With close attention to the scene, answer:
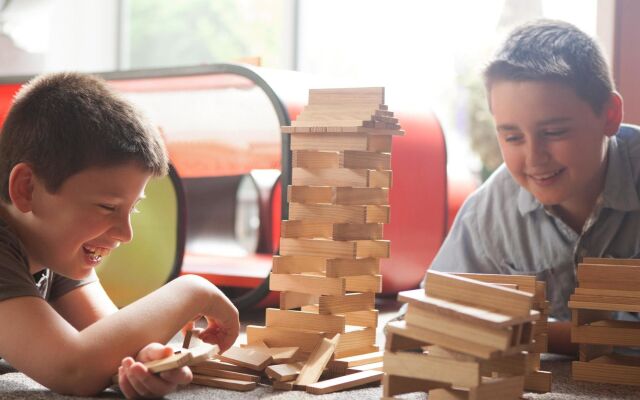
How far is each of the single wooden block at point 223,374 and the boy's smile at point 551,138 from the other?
671 millimetres

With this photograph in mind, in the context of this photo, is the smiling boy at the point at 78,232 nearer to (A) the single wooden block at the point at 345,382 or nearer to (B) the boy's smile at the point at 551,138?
(A) the single wooden block at the point at 345,382

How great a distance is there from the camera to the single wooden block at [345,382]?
117cm

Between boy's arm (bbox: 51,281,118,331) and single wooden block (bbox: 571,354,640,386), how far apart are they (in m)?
0.72

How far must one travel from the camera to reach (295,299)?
1385 millimetres

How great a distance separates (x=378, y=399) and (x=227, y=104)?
1289mm

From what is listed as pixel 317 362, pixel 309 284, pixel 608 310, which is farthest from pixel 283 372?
pixel 608 310

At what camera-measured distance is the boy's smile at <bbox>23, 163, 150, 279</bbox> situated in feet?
3.76

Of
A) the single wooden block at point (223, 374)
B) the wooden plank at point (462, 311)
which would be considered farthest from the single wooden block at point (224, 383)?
the wooden plank at point (462, 311)

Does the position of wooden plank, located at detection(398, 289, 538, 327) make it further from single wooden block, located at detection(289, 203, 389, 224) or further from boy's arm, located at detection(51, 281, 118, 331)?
boy's arm, located at detection(51, 281, 118, 331)

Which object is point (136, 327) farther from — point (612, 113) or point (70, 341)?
point (612, 113)

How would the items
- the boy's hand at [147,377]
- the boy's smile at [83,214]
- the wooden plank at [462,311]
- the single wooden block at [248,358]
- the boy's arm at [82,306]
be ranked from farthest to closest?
1. the boy's arm at [82,306]
2. the single wooden block at [248,358]
3. the boy's smile at [83,214]
4. the boy's hand at [147,377]
5. the wooden plank at [462,311]

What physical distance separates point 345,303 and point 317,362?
135mm

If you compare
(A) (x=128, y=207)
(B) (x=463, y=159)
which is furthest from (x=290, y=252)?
(B) (x=463, y=159)

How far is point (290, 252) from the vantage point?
136cm
